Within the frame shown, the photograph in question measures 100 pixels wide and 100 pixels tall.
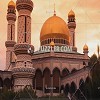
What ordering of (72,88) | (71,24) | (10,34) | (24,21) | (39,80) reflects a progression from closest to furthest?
1. (24,21)
2. (72,88)
3. (39,80)
4. (10,34)
5. (71,24)

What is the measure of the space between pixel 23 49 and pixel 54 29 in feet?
31.7

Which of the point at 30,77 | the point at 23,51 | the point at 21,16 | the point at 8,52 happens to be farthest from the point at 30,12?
the point at 8,52

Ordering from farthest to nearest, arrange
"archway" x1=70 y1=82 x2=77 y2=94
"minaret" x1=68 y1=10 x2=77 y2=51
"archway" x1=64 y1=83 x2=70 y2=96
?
"minaret" x1=68 y1=10 x2=77 y2=51
"archway" x1=64 y1=83 x2=70 y2=96
"archway" x1=70 y1=82 x2=77 y2=94

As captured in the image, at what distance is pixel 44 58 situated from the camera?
40.8 metres

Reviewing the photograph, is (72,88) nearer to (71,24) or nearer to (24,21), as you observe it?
(24,21)

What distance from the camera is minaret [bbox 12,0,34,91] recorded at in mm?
34875

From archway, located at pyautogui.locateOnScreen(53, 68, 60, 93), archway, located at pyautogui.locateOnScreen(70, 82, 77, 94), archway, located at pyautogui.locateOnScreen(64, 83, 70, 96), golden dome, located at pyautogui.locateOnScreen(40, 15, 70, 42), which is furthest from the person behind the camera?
golden dome, located at pyautogui.locateOnScreen(40, 15, 70, 42)

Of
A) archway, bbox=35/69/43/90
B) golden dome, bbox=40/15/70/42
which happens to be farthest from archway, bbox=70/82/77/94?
golden dome, bbox=40/15/70/42

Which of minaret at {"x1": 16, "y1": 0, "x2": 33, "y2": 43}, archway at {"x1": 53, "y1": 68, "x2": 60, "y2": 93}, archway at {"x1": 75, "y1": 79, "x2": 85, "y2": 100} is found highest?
minaret at {"x1": 16, "y1": 0, "x2": 33, "y2": 43}

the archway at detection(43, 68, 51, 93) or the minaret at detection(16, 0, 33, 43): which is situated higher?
the minaret at detection(16, 0, 33, 43)

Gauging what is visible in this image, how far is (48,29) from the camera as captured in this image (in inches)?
1745

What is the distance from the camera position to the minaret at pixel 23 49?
3488 cm

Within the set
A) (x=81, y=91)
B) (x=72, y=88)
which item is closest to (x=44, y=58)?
(x=72, y=88)

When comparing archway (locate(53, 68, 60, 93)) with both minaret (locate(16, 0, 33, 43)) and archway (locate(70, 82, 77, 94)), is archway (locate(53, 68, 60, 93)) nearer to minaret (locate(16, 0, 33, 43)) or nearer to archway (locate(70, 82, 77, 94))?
archway (locate(70, 82, 77, 94))
